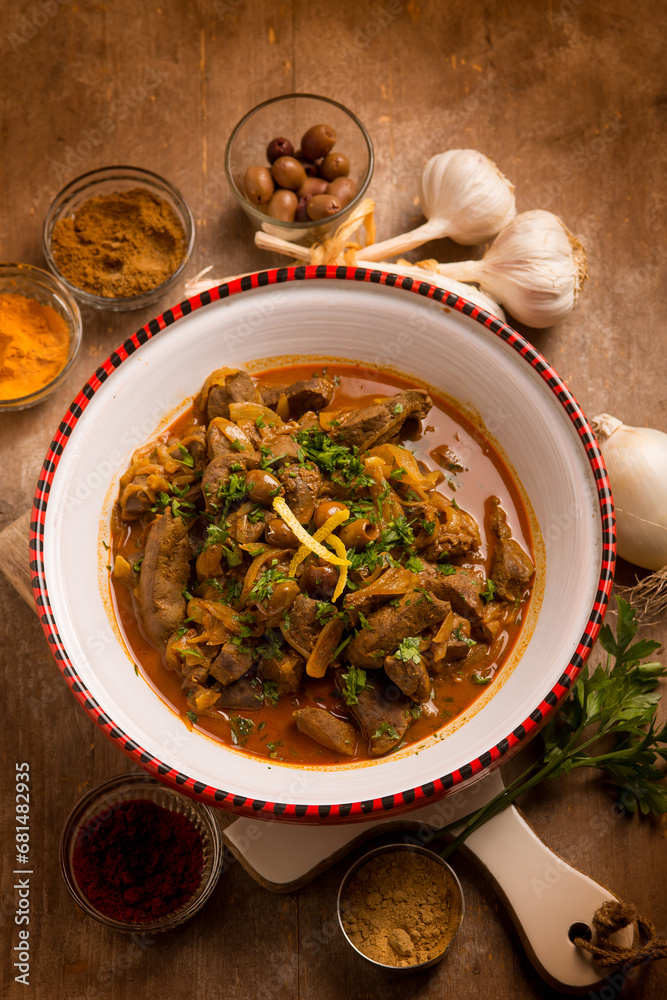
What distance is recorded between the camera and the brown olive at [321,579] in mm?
4105

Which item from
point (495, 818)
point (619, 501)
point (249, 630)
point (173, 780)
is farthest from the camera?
point (619, 501)

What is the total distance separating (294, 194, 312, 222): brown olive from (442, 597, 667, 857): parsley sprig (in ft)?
10.8

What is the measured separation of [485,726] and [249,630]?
132 cm

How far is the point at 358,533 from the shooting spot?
4.16m

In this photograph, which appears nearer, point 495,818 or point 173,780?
point 173,780

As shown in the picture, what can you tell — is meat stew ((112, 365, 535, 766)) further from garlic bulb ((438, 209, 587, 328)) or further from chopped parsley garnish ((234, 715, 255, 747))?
garlic bulb ((438, 209, 587, 328))

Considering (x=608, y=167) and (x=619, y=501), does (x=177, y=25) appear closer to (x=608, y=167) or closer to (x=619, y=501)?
(x=608, y=167)

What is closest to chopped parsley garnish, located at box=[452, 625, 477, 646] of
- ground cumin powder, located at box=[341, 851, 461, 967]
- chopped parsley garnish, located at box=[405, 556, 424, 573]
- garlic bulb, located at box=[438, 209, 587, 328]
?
Answer: chopped parsley garnish, located at box=[405, 556, 424, 573]

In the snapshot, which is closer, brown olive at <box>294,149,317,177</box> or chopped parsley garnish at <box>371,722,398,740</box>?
chopped parsley garnish at <box>371,722,398,740</box>

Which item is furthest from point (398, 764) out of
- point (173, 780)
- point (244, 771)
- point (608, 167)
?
point (608, 167)

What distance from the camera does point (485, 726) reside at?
4020mm

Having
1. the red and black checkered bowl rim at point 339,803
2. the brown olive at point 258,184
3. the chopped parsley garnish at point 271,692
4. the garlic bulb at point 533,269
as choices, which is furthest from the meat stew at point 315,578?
the brown olive at point 258,184

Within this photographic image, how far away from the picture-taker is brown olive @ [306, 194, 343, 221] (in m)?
5.35

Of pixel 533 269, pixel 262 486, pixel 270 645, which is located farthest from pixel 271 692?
pixel 533 269
